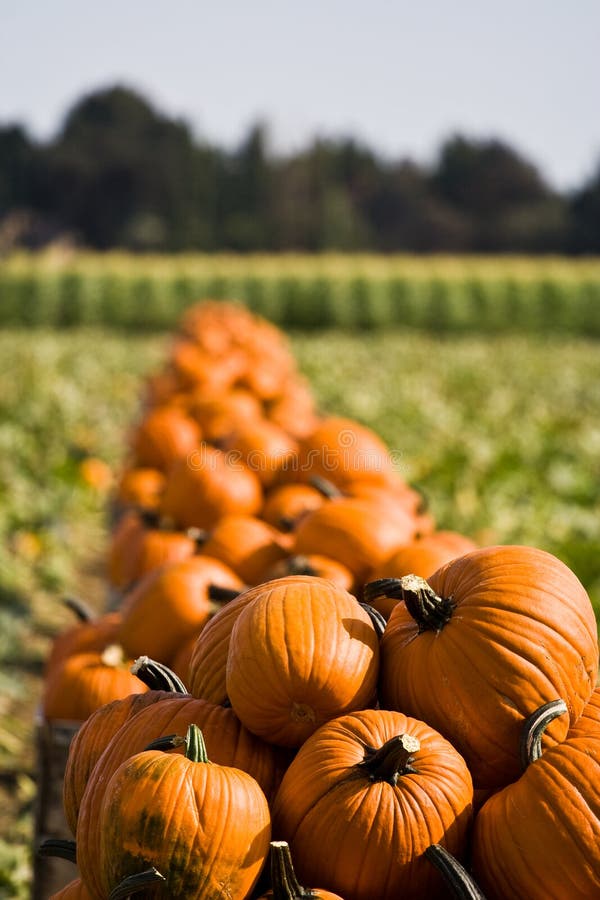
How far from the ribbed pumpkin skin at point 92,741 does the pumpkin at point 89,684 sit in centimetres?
60

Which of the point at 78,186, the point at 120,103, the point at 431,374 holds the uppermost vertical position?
the point at 120,103

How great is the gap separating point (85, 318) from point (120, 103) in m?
40.6

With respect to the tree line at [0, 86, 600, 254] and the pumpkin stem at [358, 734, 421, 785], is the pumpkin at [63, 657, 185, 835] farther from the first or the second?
the tree line at [0, 86, 600, 254]

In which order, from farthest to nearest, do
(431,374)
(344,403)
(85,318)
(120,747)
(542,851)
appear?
(85,318) → (431,374) → (344,403) → (120,747) → (542,851)

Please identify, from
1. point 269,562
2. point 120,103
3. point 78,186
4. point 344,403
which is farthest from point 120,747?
point 120,103

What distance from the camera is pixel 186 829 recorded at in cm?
129

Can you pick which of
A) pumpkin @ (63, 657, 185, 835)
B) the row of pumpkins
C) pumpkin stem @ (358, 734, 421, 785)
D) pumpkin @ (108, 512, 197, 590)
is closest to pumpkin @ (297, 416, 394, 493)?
pumpkin @ (108, 512, 197, 590)

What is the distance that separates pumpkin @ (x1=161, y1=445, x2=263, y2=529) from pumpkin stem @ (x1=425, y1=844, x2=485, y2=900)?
217cm

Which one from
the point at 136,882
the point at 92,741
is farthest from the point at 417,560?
the point at 136,882

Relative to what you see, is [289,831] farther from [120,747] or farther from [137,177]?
[137,177]

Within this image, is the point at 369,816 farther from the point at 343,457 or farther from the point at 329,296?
the point at 329,296

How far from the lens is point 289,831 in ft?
4.50

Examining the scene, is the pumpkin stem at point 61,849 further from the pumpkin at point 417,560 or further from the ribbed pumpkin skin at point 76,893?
the pumpkin at point 417,560

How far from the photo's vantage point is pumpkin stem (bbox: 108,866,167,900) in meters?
1.25
